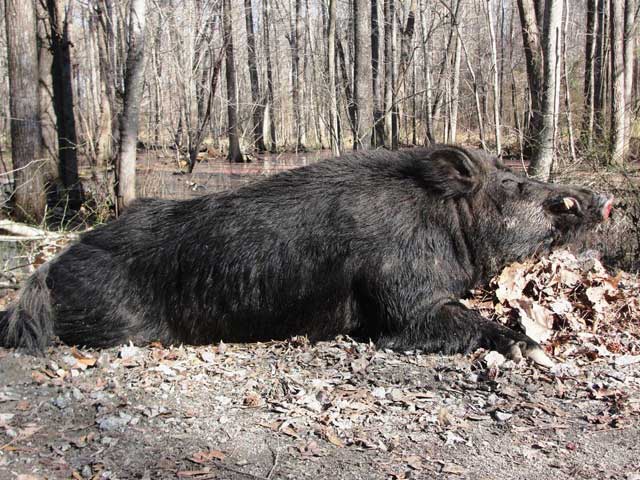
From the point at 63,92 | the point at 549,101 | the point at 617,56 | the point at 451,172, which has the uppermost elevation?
the point at 617,56

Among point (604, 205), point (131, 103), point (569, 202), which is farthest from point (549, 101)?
point (131, 103)

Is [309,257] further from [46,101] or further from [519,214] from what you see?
[46,101]

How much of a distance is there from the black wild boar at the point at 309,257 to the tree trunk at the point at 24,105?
21.9 ft

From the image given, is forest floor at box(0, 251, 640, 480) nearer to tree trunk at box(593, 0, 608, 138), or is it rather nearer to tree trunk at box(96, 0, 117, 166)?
tree trunk at box(96, 0, 117, 166)

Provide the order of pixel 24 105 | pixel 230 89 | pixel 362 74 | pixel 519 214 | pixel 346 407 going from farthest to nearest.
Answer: pixel 230 89
pixel 362 74
pixel 24 105
pixel 519 214
pixel 346 407

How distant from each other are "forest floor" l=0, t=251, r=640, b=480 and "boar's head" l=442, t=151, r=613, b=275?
0.36 metres

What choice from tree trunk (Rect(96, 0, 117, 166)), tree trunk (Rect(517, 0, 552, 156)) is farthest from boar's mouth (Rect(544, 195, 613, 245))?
tree trunk (Rect(96, 0, 117, 166))

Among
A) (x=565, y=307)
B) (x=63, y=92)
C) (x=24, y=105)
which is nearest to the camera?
(x=565, y=307)

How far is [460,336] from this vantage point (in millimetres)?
5148

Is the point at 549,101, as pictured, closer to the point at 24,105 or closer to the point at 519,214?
the point at 519,214

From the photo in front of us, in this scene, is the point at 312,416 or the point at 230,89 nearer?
the point at 312,416

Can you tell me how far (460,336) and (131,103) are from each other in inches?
249

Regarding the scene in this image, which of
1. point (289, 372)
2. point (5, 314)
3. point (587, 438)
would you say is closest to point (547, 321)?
point (587, 438)

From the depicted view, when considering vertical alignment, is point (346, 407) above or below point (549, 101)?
below
